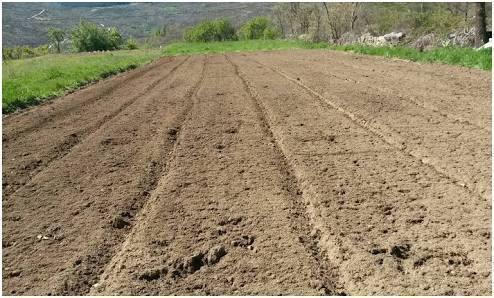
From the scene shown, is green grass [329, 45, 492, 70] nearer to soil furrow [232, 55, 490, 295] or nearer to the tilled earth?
the tilled earth

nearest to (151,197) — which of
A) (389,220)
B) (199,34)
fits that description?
(389,220)

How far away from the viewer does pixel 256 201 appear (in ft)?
14.9

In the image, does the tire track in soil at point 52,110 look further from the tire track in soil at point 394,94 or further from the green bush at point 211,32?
the green bush at point 211,32

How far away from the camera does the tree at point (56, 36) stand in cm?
7562

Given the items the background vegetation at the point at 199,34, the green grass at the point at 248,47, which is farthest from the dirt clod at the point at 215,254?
the green grass at the point at 248,47

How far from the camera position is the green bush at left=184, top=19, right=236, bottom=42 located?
283 feet

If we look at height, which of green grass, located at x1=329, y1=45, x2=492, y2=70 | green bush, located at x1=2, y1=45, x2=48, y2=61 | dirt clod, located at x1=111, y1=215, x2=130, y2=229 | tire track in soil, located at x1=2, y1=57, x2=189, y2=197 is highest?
green bush, located at x1=2, y1=45, x2=48, y2=61

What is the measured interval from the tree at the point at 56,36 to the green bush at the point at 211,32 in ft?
74.2

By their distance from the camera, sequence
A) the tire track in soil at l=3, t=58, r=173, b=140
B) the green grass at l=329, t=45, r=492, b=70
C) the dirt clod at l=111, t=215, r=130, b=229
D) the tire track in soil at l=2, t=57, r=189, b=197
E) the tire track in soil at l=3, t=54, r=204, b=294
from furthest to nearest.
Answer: the green grass at l=329, t=45, r=492, b=70, the tire track in soil at l=3, t=58, r=173, b=140, the tire track in soil at l=2, t=57, r=189, b=197, the dirt clod at l=111, t=215, r=130, b=229, the tire track in soil at l=3, t=54, r=204, b=294

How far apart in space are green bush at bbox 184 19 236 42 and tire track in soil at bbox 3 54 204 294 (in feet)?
265

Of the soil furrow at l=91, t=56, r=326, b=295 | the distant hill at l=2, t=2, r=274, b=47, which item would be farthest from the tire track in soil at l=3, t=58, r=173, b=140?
the distant hill at l=2, t=2, r=274, b=47

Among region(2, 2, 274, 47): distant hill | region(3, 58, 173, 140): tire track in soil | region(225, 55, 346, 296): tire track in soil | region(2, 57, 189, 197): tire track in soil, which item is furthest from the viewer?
region(2, 2, 274, 47): distant hill

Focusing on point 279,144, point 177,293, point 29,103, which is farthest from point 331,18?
point 177,293

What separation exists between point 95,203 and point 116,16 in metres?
102
